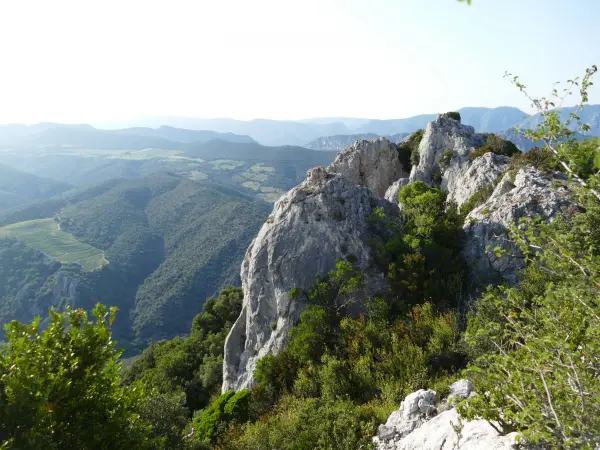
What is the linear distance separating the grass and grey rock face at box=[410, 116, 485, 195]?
155920 mm

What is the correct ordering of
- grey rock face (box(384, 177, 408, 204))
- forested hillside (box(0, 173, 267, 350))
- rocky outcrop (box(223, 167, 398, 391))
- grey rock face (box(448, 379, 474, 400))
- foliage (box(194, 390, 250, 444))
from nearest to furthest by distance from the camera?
1. grey rock face (box(448, 379, 474, 400))
2. foliage (box(194, 390, 250, 444))
3. rocky outcrop (box(223, 167, 398, 391))
4. grey rock face (box(384, 177, 408, 204))
5. forested hillside (box(0, 173, 267, 350))

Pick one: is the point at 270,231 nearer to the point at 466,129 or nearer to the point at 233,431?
the point at 233,431

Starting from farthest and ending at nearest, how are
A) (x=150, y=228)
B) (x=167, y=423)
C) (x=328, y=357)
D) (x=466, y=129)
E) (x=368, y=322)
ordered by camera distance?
1. (x=150, y=228)
2. (x=466, y=129)
3. (x=368, y=322)
4. (x=328, y=357)
5. (x=167, y=423)

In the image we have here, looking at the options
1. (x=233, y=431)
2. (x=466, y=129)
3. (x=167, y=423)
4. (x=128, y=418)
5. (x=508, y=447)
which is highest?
(x=466, y=129)

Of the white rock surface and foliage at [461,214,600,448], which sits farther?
the white rock surface

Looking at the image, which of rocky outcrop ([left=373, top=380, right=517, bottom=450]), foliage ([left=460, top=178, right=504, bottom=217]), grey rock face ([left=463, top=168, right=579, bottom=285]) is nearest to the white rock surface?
rocky outcrop ([left=373, top=380, right=517, bottom=450])

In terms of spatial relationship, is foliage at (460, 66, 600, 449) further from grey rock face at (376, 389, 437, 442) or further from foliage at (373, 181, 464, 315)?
foliage at (373, 181, 464, 315)

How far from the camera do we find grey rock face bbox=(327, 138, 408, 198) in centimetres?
3694

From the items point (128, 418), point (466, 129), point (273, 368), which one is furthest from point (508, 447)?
point (466, 129)

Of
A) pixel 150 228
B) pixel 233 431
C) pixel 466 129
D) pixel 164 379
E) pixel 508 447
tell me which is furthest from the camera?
pixel 150 228

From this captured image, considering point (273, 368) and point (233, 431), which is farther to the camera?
point (273, 368)

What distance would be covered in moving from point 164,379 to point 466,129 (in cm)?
3710

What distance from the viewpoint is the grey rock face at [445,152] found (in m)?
31.3

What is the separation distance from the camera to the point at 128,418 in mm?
8328
